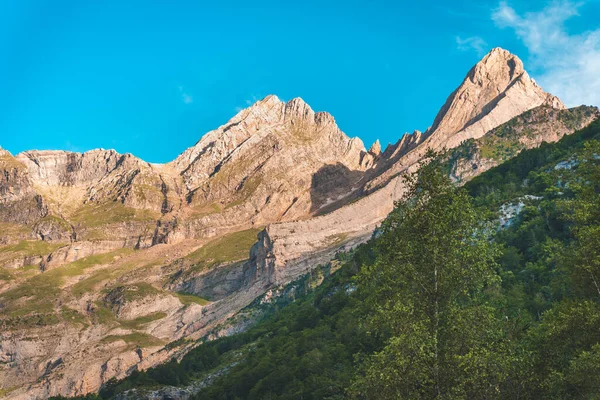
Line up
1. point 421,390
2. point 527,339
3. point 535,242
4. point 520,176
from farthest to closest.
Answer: point 520,176 → point 535,242 → point 527,339 → point 421,390

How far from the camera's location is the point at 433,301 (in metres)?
31.4

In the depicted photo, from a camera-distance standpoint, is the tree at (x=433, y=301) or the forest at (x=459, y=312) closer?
the tree at (x=433, y=301)

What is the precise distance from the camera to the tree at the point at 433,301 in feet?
94.0

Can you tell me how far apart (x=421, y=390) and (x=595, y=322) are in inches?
415

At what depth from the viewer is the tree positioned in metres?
28.7

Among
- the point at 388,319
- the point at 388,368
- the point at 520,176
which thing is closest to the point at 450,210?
the point at 388,319

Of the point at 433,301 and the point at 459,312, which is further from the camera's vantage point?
the point at 433,301

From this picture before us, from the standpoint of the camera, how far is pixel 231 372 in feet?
399

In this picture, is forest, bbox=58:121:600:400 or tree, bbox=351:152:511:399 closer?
tree, bbox=351:152:511:399

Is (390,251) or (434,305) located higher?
(390,251)

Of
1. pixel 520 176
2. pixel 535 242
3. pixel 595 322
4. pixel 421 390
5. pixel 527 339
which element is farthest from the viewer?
pixel 520 176

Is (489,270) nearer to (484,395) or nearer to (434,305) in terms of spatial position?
(434,305)

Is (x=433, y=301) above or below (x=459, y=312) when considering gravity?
above

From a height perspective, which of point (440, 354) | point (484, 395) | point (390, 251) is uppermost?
point (390, 251)
